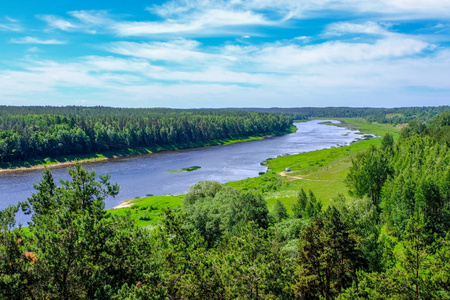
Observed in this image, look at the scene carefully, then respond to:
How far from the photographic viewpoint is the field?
196ft

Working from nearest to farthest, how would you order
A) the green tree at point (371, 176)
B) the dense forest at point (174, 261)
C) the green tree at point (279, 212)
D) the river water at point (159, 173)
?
the dense forest at point (174, 261), the green tree at point (279, 212), the green tree at point (371, 176), the river water at point (159, 173)

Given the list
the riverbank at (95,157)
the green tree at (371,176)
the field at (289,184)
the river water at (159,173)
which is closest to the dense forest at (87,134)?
the riverbank at (95,157)

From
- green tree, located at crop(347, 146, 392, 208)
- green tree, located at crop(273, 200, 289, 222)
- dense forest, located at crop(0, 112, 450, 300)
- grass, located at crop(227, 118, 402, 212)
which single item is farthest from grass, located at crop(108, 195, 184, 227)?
green tree, located at crop(347, 146, 392, 208)

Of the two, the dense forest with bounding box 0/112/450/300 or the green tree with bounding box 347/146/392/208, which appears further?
the green tree with bounding box 347/146/392/208

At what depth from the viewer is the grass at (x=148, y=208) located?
54.5 meters

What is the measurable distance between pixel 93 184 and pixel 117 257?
449 cm

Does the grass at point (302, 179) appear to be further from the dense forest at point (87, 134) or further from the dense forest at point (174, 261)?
the dense forest at point (87, 134)

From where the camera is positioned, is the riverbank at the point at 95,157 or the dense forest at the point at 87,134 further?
the dense forest at the point at 87,134

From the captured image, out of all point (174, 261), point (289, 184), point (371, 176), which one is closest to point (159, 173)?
point (289, 184)

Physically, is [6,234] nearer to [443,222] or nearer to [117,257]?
[117,257]

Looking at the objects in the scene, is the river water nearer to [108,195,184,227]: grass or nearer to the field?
the field

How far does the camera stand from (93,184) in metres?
18.4

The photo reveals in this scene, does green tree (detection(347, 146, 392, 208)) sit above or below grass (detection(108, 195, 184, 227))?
above

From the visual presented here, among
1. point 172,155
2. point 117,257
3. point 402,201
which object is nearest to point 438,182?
point 402,201
